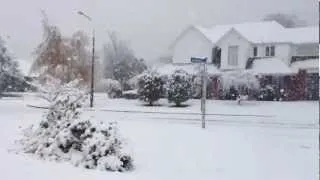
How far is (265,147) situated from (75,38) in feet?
7.37

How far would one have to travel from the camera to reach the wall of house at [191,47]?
13.8ft

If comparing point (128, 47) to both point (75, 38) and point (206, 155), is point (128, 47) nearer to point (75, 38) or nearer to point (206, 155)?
point (75, 38)

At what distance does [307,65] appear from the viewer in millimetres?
2801

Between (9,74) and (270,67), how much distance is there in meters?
2.40

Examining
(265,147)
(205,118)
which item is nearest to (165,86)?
(205,118)

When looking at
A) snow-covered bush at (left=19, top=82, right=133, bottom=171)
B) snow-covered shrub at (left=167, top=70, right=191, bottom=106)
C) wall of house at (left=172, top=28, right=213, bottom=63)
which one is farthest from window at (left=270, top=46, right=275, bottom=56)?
snow-covered bush at (left=19, top=82, right=133, bottom=171)

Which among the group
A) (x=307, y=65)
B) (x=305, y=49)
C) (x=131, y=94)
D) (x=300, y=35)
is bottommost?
(x=131, y=94)

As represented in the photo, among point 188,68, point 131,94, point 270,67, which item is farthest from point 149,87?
point 270,67

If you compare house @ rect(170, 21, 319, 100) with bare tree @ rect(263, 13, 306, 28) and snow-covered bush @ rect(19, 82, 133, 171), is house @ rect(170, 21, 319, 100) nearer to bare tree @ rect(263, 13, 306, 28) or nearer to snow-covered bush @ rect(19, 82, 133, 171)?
bare tree @ rect(263, 13, 306, 28)

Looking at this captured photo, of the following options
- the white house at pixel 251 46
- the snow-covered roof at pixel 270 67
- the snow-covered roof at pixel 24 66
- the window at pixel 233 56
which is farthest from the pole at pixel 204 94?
the snow-covered roof at pixel 24 66

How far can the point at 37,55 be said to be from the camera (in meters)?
4.34

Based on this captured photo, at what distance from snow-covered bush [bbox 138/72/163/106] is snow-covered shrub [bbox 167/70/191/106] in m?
0.17

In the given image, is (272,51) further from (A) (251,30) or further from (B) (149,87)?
(B) (149,87)

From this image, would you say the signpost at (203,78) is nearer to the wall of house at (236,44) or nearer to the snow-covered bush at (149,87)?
the wall of house at (236,44)
